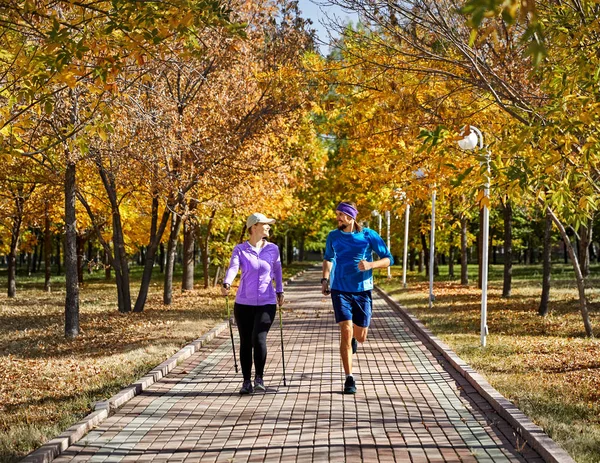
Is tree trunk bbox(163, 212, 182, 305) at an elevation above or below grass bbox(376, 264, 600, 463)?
above

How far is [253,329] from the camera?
9031 mm

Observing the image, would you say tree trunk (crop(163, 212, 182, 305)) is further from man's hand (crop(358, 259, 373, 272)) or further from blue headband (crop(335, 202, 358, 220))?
man's hand (crop(358, 259, 373, 272))

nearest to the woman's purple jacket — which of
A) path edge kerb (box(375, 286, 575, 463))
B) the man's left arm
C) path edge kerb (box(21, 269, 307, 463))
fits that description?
the man's left arm

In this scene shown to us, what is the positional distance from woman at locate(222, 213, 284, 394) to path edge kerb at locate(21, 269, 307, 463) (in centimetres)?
123

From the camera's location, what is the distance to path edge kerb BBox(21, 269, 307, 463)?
245 inches

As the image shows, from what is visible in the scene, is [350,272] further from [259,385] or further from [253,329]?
[259,385]

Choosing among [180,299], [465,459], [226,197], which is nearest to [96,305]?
[180,299]

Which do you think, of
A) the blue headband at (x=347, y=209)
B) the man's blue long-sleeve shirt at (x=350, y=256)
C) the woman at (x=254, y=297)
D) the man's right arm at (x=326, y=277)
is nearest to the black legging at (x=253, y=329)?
the woman at (x=254, y=297)

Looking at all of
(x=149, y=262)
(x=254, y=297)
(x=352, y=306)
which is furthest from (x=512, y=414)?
(x=149, y=262)

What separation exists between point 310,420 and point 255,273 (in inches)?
80.9

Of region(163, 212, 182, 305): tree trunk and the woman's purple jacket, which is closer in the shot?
the woman's purple jacket

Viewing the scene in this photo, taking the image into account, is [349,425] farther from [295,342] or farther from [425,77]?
[295,342]

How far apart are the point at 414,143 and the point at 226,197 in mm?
5720

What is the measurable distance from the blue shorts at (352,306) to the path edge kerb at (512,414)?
1.47m
